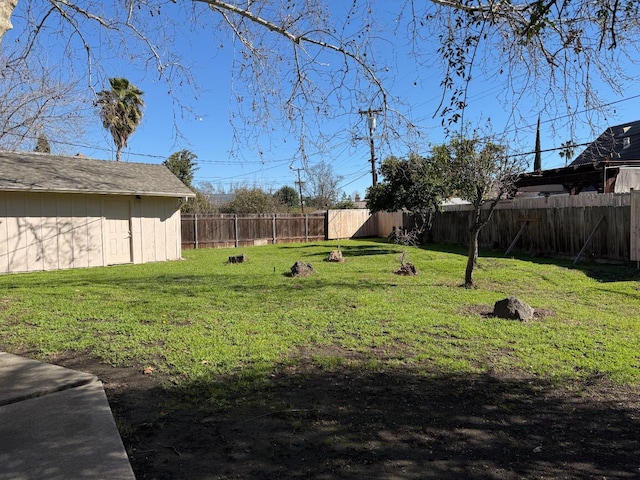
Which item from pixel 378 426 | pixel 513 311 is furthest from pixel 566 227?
pixel 378 426

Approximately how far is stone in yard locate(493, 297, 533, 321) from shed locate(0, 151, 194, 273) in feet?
41.0

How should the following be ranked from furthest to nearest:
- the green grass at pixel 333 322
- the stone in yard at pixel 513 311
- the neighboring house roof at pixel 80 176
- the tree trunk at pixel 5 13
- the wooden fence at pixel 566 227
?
the neighboring house roof at pixel 80 176 < the wooden fence at pixel 566 227 < the stone in yard at pixel 513 311 < the green grass at pixel 333 322 < the tree trunk at pixel 5 13

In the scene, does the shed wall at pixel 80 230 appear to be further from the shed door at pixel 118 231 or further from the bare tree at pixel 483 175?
the bare tree at pixel 483 175

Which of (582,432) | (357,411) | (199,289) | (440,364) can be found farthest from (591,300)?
(199,289)

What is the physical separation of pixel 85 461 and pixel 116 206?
13.9 metres

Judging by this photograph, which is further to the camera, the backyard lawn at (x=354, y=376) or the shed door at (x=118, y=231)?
the shed door at (x=118, y=231)

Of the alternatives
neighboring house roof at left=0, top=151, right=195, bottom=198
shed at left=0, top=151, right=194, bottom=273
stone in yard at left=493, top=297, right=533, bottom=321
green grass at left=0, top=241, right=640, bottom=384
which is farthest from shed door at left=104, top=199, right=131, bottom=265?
stone in yard at left=493, top=297, right=533, bottom=321

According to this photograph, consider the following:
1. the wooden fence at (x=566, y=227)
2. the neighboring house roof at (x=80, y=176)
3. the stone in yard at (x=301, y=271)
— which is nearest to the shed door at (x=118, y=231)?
Answer: the neighboring house roof at (x=80, y=176)

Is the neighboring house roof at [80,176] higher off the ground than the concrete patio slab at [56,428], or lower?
higher

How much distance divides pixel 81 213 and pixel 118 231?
1.33 metres

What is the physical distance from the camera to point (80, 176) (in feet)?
48.8

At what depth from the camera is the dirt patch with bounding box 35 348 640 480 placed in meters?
2.70

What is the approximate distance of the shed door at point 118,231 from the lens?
592 inches

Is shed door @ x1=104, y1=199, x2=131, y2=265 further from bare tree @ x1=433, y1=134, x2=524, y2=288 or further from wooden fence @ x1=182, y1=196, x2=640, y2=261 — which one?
bare tree @ x1=433, y1=134, x2=524, y2=288
